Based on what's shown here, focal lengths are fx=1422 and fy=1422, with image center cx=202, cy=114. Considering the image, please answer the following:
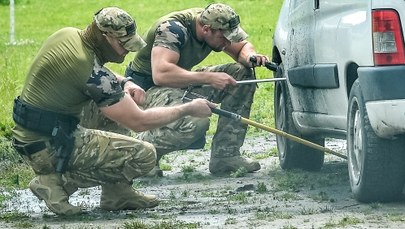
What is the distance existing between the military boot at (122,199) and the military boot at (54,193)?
11.0 inches

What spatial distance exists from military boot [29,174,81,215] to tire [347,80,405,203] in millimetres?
1699

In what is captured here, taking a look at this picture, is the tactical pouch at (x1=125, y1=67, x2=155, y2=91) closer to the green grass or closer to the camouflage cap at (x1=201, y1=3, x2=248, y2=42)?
the camouflage cap at (x1=201, y1=3, x2=248, y2=42)

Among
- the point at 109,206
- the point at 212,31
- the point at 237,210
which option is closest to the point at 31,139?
the point at 109,206

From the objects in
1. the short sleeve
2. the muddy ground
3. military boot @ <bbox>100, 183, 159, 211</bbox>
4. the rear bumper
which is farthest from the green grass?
the rear bumper

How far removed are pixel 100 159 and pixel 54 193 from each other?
1.12 feet

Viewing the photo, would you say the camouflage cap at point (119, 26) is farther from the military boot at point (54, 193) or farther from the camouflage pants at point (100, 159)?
the military boot at point (54, 193)

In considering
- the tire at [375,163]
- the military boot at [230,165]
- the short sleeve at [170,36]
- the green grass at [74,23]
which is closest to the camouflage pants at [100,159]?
the tire at [375,163]

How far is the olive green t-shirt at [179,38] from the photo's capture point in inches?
392

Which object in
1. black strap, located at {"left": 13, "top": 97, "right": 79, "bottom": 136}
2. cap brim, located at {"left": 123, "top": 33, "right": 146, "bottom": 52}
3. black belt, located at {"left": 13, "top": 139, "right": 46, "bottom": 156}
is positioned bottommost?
black belt, located at {"left": 13, "top": 139, "right": 46, "bottom": 156}

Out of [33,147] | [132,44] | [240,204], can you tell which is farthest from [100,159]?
[240,204]

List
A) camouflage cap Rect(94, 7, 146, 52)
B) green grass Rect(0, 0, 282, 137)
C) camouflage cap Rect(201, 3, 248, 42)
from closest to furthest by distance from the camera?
camouflage cap Rect(94, 7, 146, 52), camouflage cap Rect(201, 3, 248, 42), green grass Rect(0, 0, 282, 137)

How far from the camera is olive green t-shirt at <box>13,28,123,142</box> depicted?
816 cm

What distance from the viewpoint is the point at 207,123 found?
33.8ft

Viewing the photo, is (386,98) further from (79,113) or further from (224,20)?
(224,20)
